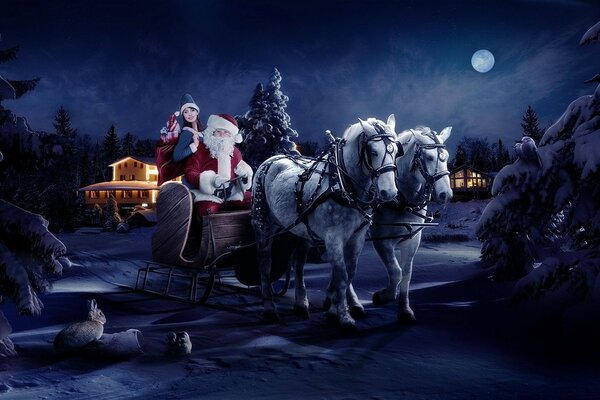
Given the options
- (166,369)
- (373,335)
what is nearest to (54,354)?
(166,369)

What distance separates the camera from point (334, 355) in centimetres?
570

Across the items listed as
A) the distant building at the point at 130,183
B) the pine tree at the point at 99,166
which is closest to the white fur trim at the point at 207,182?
the distant building at the point at 130,183

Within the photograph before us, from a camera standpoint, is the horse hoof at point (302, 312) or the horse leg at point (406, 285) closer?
the horse leg at point (406, 285)

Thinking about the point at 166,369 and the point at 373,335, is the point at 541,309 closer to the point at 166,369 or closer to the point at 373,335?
the point at 373,335

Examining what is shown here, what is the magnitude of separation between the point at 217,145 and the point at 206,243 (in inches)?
66.8

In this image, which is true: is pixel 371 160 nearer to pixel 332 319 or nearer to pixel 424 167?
pixel 424 167

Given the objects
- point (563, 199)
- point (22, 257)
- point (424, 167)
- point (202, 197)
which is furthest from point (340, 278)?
point (22, 257)

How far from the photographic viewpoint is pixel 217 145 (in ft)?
29.2

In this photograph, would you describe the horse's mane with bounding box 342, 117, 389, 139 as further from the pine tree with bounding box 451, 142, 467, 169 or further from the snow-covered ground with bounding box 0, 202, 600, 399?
the pine tree with bounding box 451, 142, 467, 169

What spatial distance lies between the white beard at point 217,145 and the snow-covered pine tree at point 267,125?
37.1ft

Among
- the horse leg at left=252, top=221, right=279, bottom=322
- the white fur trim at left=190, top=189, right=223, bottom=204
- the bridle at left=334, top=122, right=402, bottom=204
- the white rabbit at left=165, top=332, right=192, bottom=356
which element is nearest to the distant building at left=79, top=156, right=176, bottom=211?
the white fur trim at left=190, top=189, right=223, bottom=204

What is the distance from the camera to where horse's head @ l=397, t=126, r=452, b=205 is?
706 cm

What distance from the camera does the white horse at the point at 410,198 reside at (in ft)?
23.4

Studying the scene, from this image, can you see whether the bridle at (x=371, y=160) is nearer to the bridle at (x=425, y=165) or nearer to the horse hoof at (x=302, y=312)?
the bridle at (x=425, y=165)
